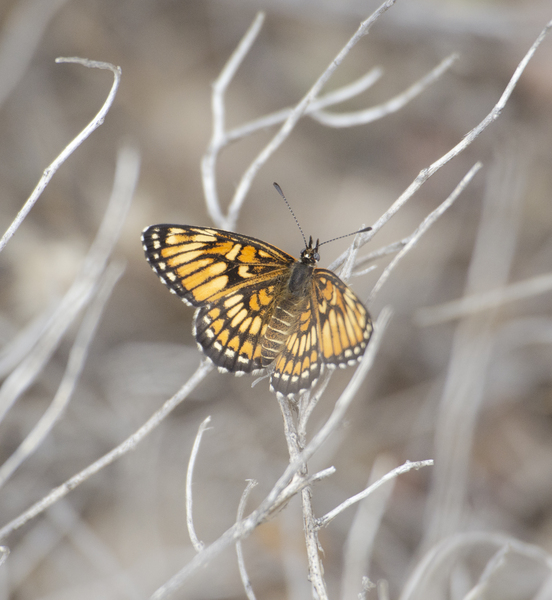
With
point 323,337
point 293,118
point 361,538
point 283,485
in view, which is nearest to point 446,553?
point 361,538

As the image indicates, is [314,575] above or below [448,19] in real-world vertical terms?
below

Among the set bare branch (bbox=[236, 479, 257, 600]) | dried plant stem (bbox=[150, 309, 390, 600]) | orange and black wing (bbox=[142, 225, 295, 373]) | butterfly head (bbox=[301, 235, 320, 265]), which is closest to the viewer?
dried plant stem (bbox=[150, 309, 390, 600])

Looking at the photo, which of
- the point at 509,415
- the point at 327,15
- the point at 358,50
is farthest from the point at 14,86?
the point at 509,415

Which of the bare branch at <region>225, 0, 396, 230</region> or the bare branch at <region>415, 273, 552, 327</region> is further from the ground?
the bare branch at <region>225, 0, 396, 230</region>

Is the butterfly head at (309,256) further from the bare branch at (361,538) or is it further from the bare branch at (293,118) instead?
the bare branch at (361,538)

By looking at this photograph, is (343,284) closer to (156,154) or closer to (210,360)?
(210,360)

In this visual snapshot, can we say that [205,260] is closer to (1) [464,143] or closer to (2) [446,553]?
(1) [464,143]

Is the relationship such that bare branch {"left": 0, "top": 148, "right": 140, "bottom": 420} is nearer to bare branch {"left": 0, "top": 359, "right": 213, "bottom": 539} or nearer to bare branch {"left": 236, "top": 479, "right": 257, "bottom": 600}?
bare branch {"left": 0, "top": 359, "right": 213, "bottom": 539}

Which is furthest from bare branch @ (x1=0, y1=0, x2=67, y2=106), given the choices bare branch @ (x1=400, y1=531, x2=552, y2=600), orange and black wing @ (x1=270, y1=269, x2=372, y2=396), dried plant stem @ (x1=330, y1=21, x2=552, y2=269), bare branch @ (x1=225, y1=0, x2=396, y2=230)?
bare branch @ (x1=400, y1=531, x2=552, y2=600)
